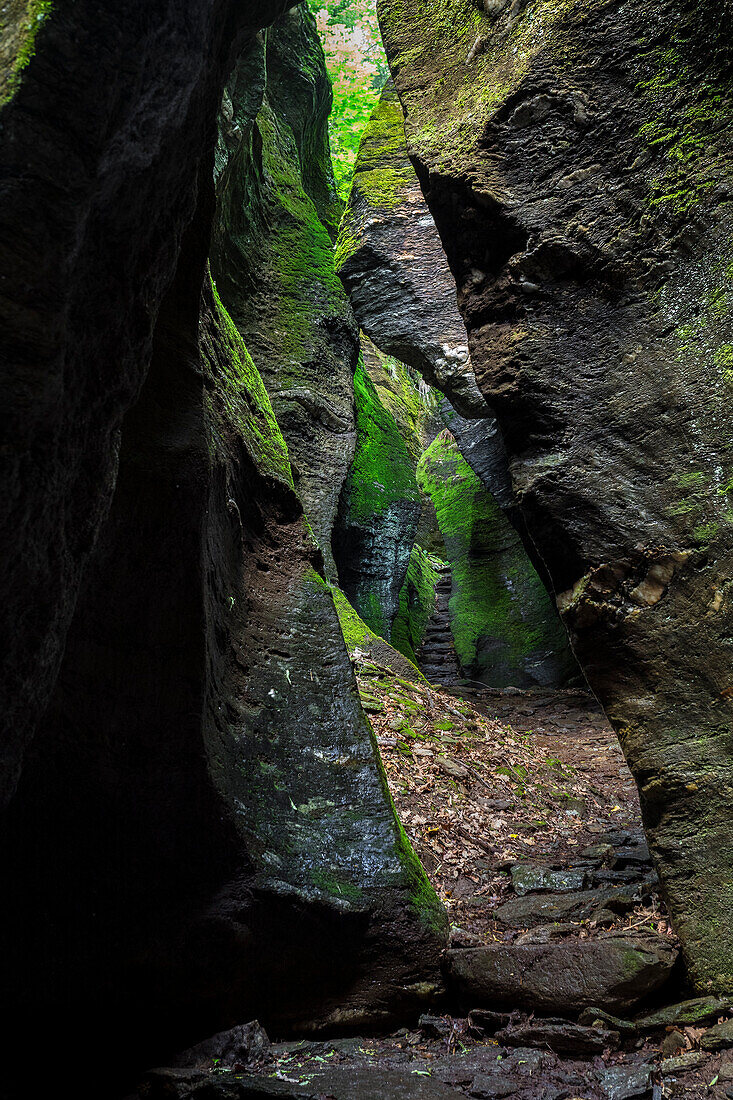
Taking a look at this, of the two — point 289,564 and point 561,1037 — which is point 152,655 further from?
point 561,1037

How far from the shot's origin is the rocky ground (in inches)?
90.4

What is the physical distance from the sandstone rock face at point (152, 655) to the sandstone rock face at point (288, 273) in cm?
439

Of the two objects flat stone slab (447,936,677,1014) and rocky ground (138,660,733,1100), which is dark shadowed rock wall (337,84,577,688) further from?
flat stone slab (447,936,677,1014)

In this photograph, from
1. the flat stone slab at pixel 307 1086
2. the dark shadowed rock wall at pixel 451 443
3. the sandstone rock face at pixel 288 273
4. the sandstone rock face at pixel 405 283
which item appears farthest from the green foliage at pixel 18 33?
the sandstone rock face at pixel 405 283

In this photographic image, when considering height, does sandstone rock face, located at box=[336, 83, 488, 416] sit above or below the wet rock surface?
above

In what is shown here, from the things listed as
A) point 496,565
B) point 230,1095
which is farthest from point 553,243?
point 496,565

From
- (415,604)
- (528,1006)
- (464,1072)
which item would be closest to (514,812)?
(528,1006)

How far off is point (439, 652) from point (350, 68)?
13500 millimetres

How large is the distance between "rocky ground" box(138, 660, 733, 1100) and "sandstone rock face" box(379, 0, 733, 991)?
1.04 ft

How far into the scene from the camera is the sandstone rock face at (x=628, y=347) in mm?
2787

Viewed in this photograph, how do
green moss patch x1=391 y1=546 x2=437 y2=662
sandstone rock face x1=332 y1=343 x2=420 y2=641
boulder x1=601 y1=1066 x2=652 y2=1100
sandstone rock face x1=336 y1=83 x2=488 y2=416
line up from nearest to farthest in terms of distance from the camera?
boulder x1=601 y1=1066 x2=652 y2=1100 < sandstone rock face x1=336 y1=83 x2=488 y2=416 < sandstone rock face x1=332 y1=343 x2=420 y2=641 < green moss patch x1=391 y1=546 x2=437 y2=662

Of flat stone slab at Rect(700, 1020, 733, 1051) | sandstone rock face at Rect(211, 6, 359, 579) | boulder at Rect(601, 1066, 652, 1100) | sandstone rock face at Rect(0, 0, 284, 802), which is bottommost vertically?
→ boulder at Rect(601, 1066, 652, 1100)

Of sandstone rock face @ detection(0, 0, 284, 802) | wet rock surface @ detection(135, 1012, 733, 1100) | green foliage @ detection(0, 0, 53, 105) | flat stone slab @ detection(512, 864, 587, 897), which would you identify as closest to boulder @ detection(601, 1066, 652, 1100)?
wet rock surface @ detection(135, 1012, 733, 1100)

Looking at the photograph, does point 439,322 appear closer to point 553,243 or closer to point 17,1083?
point 553,243
